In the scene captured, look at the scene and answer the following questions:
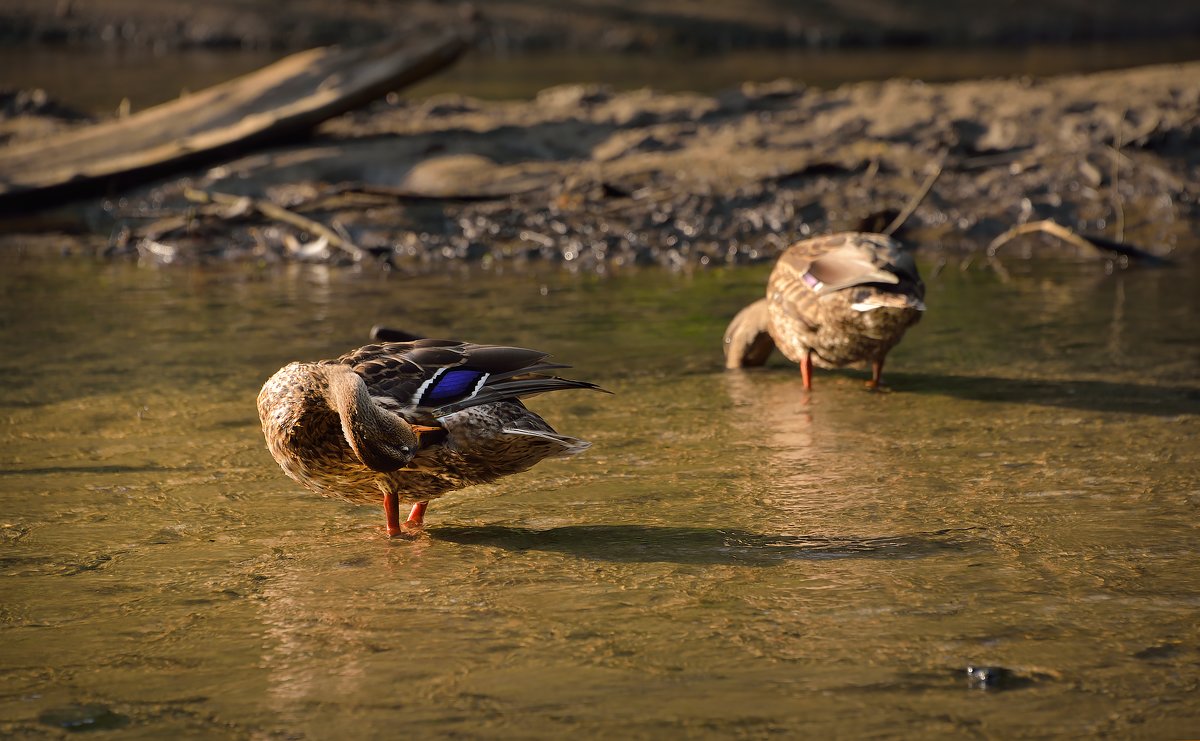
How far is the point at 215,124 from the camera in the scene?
14.1m

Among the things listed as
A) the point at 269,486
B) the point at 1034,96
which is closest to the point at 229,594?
the point at 269,486

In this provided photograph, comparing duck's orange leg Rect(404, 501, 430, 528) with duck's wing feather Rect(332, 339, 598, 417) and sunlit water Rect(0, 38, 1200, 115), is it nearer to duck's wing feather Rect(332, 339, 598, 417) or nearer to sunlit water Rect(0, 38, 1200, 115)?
duck's wing feather Rect(332, 339, 598, 417)

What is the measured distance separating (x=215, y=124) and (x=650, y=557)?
10048mm

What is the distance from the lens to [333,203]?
→ 13.0m

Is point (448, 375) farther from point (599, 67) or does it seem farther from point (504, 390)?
point (599, 67)

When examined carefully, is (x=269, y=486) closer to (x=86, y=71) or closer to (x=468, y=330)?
(x=468, y=330)

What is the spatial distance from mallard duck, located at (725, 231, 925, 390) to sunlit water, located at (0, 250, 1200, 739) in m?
0.25

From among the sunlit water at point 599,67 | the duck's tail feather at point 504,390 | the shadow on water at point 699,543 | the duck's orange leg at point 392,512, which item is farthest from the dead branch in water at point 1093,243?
the sunlit water at point 599,67

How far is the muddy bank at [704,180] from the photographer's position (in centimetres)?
1239

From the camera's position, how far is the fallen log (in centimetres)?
1355

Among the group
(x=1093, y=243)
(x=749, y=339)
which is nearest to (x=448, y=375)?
(x=749, y=339)

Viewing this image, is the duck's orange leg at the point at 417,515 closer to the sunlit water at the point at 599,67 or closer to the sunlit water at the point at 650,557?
the sunlit water at the point at 650,557

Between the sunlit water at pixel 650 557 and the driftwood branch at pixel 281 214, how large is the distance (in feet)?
9.91

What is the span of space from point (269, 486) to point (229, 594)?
4.32 feet
